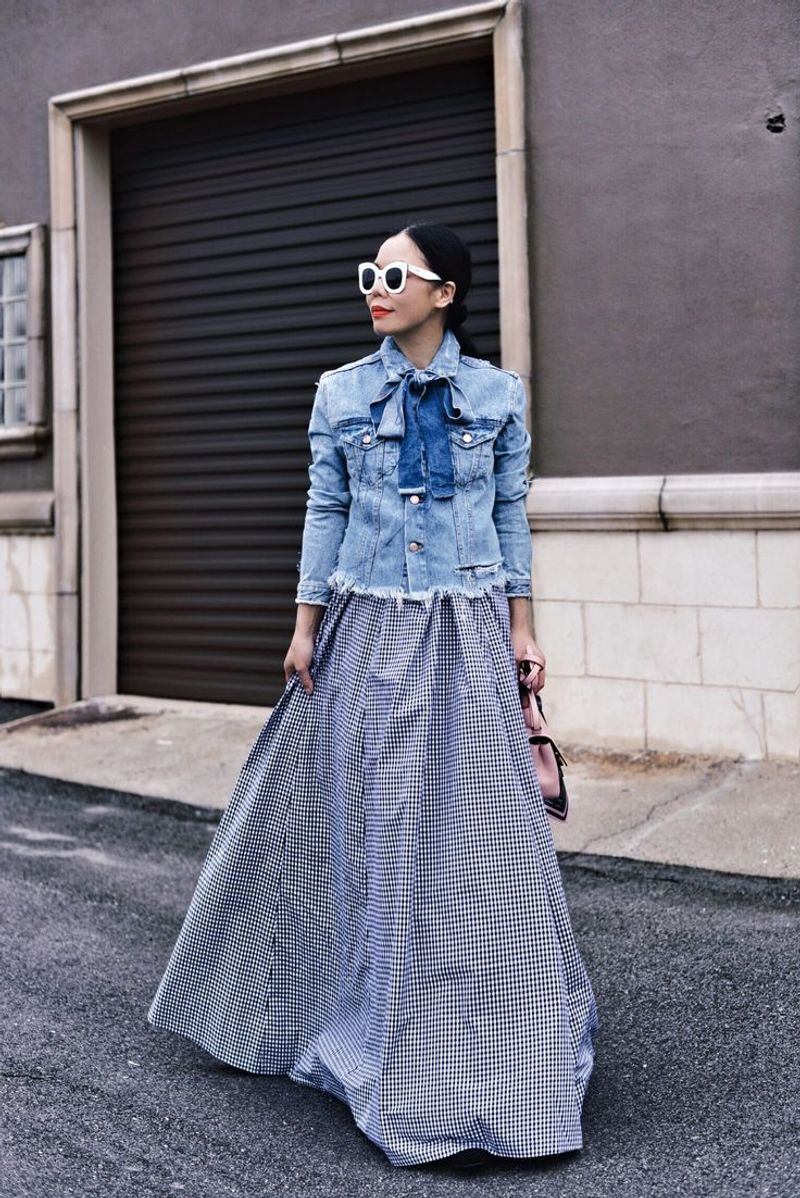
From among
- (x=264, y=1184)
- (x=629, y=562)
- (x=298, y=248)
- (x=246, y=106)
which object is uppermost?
(x=246, y=106)

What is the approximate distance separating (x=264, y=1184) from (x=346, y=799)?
0.86 meters

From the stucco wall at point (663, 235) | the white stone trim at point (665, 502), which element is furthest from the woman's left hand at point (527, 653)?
the stucco wall at point (663, 235)

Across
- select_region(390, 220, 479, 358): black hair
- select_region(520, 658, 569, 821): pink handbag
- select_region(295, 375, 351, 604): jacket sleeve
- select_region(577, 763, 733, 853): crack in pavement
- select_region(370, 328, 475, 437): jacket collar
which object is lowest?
select_region(577, 763, 733, 853): crack in pavement

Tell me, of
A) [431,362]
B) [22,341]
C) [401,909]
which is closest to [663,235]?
[431,362]

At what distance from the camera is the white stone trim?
22.5 feet

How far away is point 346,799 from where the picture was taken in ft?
11.3

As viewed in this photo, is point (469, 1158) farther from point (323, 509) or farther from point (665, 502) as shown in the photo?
point (665, 502)

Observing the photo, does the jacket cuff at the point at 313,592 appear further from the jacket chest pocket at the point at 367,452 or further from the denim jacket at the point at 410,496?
the jacket chest pocket at the point at 367,452

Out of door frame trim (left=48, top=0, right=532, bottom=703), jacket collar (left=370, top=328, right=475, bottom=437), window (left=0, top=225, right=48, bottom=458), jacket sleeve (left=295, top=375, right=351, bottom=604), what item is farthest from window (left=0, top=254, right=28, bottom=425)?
jacket collar (left=370, top=328, right=475, bottom=437)

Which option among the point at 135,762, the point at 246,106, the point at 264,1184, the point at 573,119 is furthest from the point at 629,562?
the point at 264,1184

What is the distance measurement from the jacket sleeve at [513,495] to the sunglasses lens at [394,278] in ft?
1.22

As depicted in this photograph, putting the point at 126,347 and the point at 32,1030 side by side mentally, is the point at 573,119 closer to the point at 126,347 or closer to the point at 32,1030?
the point at 126,347

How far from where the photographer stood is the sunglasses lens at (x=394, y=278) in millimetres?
3406

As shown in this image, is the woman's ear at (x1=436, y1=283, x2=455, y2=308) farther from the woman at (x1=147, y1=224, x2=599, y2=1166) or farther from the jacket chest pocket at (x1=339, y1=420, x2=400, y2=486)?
the jacket chest pocket at (x1=339, y1=420, x2=400, y2=486)
